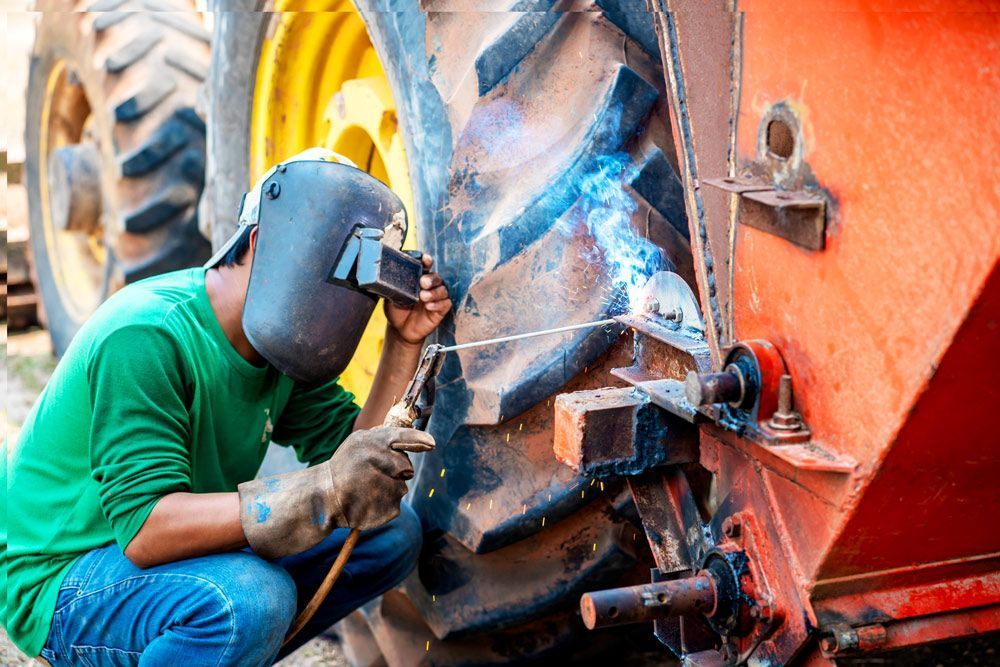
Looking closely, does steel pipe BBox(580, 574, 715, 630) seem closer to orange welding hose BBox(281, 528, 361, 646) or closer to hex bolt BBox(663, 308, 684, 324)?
hex bolt BBox(663, 308, 684, 324)

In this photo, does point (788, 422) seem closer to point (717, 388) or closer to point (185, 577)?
point (717, 388)

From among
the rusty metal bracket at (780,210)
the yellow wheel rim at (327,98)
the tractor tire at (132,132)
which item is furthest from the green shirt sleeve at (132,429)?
the tractor tire at (132,132)

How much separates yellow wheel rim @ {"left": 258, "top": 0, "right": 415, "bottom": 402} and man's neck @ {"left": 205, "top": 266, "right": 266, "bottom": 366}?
466 mm

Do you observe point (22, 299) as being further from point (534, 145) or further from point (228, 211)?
point (534, 145)

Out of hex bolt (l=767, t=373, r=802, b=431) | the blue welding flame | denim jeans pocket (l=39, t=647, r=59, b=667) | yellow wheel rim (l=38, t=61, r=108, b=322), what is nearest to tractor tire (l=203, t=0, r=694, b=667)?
the blue welding flame

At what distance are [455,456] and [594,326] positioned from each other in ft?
1.50

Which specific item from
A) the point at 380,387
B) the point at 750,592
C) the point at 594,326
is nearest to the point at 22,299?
the point at 380,387

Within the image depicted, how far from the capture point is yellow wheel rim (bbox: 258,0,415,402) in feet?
8.42

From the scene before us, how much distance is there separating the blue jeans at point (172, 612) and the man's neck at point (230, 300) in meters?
0.43

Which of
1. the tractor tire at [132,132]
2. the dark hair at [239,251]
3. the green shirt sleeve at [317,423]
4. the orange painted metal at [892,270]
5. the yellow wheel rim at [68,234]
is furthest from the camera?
the yellow wheel rim at [68,234]

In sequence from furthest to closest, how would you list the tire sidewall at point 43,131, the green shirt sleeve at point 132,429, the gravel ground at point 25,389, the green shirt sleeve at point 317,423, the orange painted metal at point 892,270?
the tire sidewall at point 43,131, the gravel ground at point 25,389, the green shirt sleeve at point 317,423, the green shirt sleeve at point 132,429, the orange painted metal at point 892,270

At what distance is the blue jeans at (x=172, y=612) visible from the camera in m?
1.98

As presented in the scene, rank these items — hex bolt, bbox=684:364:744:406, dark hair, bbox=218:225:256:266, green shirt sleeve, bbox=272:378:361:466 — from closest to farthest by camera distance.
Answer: hex bolt, bbox=684:364:744:406 < dark hair, bbox=218:225:256:266 < green shirt sleeve, bbox=272:378:361:466

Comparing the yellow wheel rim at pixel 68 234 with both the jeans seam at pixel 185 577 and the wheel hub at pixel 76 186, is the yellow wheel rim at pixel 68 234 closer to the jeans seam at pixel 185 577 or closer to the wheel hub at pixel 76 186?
the wheel hub at pixel 76 186
